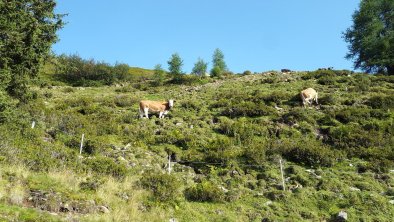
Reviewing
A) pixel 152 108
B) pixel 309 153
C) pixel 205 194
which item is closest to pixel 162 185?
pixel 205 194

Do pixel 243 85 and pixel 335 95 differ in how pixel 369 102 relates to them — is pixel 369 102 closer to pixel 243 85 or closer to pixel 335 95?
pixel 335 95

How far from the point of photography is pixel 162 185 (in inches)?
516

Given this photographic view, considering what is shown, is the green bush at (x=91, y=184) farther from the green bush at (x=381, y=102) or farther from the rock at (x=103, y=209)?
the green bush at (x=381, y=102)

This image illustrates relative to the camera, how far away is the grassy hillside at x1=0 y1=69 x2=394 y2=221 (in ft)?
39.2

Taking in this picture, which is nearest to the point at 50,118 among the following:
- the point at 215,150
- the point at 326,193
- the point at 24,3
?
the point at 24,3

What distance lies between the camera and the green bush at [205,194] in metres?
13.2

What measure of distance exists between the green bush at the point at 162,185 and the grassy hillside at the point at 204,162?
35 mm

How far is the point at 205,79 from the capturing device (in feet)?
137

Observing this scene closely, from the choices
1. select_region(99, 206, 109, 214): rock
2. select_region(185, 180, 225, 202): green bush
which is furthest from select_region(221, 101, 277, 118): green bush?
select_region(99, 206, 109, 214): rock

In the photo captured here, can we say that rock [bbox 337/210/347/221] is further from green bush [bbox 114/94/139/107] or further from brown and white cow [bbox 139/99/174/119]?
green bush [bbox 114/94/139/107]

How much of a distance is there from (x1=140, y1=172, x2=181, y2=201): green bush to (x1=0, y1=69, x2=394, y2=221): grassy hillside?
0.11 feet

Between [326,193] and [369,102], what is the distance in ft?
43.0

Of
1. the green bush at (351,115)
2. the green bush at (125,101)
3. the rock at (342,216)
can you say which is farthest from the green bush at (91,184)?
the green bush at (125,101)

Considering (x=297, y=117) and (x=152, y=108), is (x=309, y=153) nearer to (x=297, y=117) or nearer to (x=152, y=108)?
(x=297, y=117)
